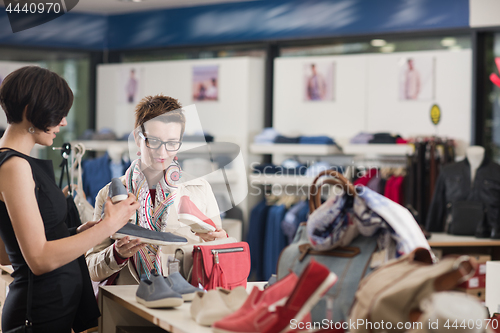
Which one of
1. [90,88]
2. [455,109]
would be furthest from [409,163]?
[90,88]

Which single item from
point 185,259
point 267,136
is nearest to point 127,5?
point 267,136

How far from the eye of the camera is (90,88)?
6340 mm

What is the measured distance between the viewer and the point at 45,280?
5.30 ft

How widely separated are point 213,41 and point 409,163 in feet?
8.56

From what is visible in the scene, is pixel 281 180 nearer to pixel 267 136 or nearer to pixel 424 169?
pixel 267 136

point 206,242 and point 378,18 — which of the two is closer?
point 206,242

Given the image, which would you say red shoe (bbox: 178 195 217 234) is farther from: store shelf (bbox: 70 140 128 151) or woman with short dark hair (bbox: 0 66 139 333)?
store shelf (bbox: 70 140 128 151)

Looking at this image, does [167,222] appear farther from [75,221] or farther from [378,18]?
[378,18]

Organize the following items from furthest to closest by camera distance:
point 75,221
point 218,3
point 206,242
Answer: point 218,3 → point 75,221 → point 206,242

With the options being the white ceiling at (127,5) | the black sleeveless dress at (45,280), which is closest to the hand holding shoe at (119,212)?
the black sleeveless dress at (45,280)

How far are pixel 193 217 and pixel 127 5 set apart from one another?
4604 millimetres

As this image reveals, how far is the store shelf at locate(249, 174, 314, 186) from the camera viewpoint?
475 centimetres

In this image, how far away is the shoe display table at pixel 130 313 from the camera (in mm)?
1552

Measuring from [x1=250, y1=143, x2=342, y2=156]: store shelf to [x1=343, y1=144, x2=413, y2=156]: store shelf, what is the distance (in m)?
0.21
